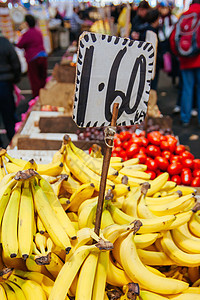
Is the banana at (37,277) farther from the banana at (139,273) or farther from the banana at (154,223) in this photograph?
the banana at (154,223)

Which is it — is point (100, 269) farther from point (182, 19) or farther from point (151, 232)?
point (182, 19)

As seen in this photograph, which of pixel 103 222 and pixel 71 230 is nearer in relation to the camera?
pixel 71 230

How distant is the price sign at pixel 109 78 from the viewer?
1.23 m

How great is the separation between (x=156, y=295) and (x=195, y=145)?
4093 millimetres

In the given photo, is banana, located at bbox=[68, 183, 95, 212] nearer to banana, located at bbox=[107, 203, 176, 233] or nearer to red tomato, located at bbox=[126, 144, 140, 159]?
banana, located at bbox=[107, 203, 176, 233]

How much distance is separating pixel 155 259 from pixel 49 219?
584 millimetres

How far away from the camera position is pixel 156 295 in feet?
4.43

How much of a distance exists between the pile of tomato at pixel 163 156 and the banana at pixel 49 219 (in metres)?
1.29

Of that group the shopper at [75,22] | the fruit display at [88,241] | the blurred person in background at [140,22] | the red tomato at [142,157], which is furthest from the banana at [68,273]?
the shopper at [75,22]

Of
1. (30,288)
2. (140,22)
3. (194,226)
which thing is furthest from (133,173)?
(140,22)

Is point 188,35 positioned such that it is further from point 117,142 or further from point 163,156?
point 163,156

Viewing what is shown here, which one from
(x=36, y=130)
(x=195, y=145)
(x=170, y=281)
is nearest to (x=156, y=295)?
(x=170, y=281)

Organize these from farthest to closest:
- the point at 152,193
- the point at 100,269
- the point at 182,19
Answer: the point at 182,19, the point at 152,193, the point at 100,269

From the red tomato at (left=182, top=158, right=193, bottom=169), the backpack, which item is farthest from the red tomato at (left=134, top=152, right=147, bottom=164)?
the backpack
